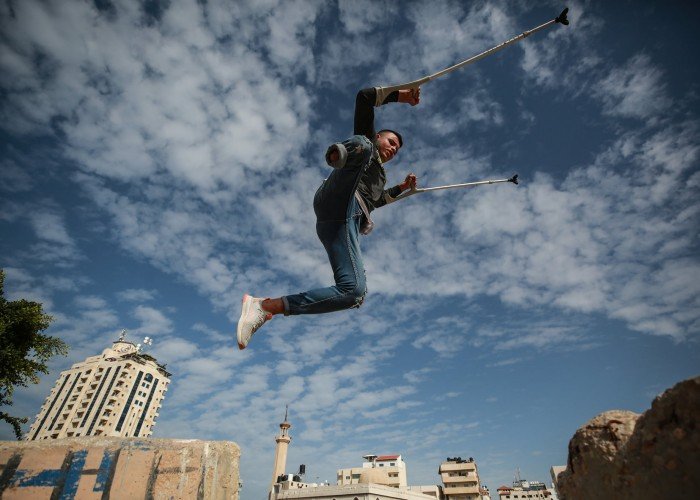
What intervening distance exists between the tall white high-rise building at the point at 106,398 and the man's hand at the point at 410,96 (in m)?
73.1

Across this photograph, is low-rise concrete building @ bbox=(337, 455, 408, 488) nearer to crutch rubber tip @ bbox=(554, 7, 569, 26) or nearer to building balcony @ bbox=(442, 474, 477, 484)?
building balcony @ bbox=(442, 474, 477, 484)

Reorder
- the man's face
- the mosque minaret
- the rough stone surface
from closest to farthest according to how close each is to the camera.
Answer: the rough stone surface < the man's face < the mosque minaret

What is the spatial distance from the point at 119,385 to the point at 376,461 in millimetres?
48911

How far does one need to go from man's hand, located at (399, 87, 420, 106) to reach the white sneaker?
2905 mm

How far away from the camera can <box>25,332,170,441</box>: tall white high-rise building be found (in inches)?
2404

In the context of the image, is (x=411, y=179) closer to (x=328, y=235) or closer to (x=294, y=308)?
(x=328, y=235)

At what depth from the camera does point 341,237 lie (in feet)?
12.7

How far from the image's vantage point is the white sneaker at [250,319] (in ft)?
11.8

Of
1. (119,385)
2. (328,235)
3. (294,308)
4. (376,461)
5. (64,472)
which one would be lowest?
(64,472)

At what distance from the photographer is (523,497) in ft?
312

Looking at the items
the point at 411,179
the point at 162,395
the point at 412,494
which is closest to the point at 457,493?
the point at 412,494

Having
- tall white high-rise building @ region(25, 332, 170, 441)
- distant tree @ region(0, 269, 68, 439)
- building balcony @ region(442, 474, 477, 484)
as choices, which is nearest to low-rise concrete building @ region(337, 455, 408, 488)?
building balcony @ region(442, 474, 477, 484)

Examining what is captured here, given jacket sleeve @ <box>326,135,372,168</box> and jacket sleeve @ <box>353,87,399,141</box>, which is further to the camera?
jacket sleeve @ <box>353,87,399,141</box>

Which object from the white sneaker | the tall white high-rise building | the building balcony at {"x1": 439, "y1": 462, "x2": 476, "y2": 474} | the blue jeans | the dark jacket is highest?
the tall white high-rise building
